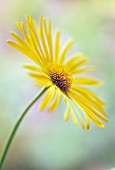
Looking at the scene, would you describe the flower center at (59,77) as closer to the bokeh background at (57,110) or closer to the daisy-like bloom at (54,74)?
the daisy-like bloom at (54,74)

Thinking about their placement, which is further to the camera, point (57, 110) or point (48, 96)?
point (57, 110)

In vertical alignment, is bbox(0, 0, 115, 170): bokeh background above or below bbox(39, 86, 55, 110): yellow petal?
above

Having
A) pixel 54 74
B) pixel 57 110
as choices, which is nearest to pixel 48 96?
pixel 54 74

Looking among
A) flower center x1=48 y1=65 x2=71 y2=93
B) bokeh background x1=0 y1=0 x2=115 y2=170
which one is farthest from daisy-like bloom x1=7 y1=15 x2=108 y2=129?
bokeh background x1=0 y1=0 x2=115 y2=170

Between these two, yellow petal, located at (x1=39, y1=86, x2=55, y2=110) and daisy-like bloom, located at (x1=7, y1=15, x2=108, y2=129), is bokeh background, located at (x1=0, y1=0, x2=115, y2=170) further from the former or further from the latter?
yellow petal, located at (x1=39, y1=86, x2=55, y2=110)

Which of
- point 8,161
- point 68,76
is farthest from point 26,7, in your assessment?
point 68,76

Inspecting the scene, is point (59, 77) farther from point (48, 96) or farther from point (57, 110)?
point (57, 110)

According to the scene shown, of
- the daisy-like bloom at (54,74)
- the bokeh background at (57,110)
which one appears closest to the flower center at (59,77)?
the daisy-like bloom at (54,74)
